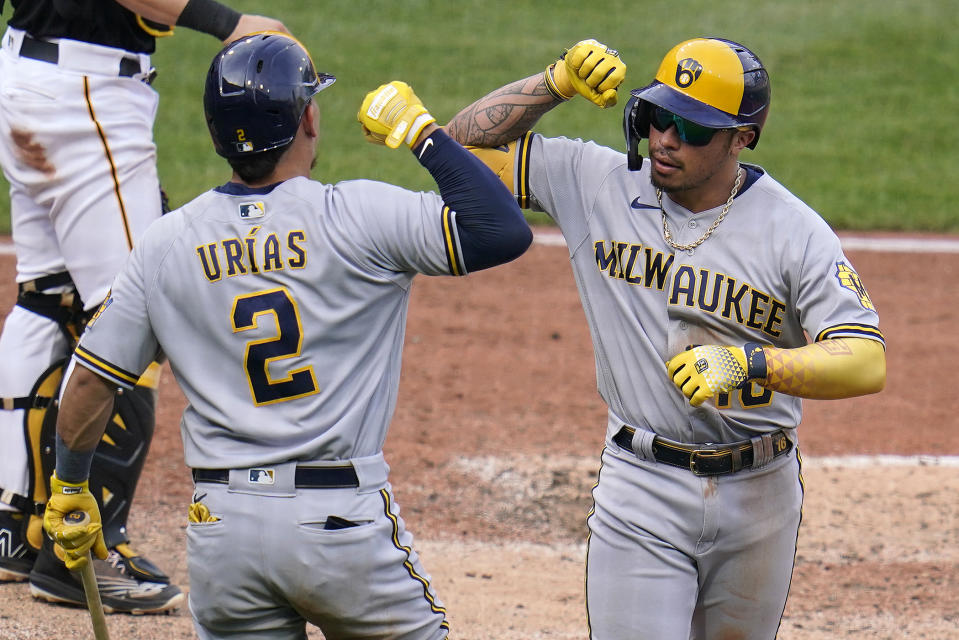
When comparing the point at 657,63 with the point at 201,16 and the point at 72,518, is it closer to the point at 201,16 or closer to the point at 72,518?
the point at 201,16

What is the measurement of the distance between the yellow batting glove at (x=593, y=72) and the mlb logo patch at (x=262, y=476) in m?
1.28

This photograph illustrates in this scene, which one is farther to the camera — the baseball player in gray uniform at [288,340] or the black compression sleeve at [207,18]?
the black compression sleeve at [207,18]

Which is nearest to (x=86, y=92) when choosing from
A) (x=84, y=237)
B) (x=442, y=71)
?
(x=84, y=237)

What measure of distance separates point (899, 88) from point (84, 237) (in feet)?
34.3

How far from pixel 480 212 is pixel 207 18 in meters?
1.77

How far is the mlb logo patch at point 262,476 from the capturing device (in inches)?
115

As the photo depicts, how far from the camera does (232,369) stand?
9.71ft

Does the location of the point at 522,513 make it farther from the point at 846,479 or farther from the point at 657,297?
the point at 657,297

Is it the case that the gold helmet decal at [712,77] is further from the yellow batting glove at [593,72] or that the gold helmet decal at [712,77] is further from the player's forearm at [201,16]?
the player's forearm at [201,16]

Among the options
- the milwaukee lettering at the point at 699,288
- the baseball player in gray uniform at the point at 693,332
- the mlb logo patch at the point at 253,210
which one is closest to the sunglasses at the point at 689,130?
the baseball player in gray uniform at the point at 693,332

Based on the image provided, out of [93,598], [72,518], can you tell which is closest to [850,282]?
[72,518]

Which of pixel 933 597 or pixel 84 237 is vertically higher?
pixel 84 237

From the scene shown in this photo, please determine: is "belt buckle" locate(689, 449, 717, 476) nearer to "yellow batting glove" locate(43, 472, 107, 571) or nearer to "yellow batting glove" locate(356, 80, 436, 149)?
"yellow batting glove" locate(356, 80, 436, 149)

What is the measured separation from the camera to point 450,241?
2900mm
